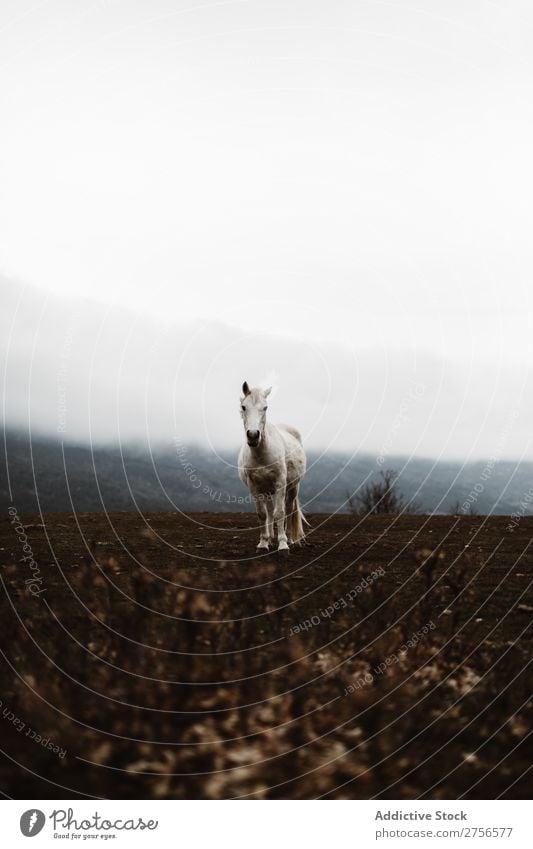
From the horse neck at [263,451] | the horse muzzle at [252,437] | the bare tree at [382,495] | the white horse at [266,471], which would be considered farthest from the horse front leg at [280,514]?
the bare tree at [382,495]

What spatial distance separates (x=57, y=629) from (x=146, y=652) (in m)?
2.18

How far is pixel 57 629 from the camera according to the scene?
19.5ft

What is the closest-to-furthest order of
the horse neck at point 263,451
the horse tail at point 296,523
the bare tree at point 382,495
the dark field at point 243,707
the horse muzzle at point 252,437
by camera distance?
the dark field at point 243,707
the horse muzzle at point 252,437
the horse neck at point 263,451
the horse tail at point 296,523
the bare tree at point 382,495

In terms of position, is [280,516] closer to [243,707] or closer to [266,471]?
[266,471]

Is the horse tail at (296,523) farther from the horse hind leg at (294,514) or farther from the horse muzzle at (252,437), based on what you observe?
the horse muzzle at (252,437)

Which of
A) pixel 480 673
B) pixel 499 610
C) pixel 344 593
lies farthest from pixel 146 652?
Answer: pixel 499 610

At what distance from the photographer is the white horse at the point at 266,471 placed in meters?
12.5

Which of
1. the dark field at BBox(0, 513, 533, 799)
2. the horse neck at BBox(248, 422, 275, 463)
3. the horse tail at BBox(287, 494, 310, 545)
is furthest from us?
the horse tail at BBox(287, 494, 310, 545)

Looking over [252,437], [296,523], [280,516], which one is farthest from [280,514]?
[252,437]

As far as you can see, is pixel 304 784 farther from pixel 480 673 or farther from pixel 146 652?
pixel 480 673

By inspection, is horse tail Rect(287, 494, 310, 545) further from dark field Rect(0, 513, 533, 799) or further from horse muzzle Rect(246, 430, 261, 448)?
dark field Rect(0, 513, 533, 799)

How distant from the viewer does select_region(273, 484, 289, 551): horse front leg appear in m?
13.6

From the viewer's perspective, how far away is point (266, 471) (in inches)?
534

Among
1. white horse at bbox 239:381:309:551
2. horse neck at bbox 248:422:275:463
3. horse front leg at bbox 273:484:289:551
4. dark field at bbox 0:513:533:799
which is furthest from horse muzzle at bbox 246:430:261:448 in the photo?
dark field at bbox 0:513:533:799
